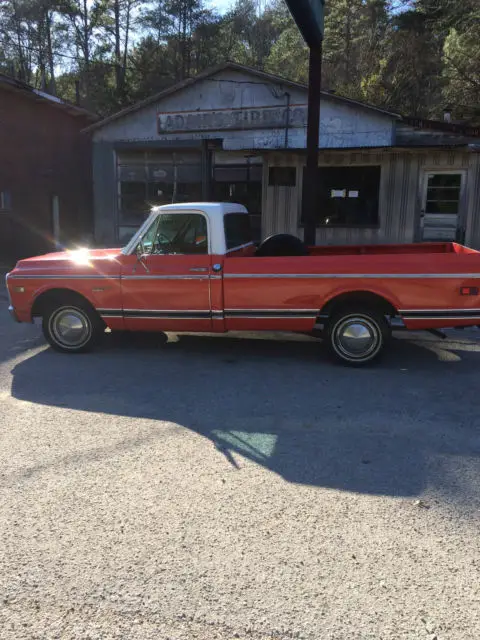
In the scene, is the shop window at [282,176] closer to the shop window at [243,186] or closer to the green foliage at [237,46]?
the shop window at [243,186]

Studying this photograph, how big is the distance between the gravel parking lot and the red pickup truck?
601mm

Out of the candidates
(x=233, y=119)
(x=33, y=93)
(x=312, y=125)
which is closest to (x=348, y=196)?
(x=233, y=119)

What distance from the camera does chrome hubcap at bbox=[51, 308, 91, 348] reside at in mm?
6348

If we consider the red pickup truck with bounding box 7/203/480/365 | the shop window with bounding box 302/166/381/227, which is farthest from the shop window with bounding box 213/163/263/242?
the red pickup truck with bounding box 7/203/480/365

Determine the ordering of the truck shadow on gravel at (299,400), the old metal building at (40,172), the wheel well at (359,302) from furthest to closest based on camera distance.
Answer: the old metal building at (40,172) < the wheel well at (359,302) < the truck shadow on gravel at (299,400)

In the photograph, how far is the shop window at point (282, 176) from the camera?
47.9 ft

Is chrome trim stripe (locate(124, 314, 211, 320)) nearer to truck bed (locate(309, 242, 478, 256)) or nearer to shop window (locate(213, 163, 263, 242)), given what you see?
truck bed (locate(309, 242, 478, 256))

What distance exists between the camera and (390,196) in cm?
1391

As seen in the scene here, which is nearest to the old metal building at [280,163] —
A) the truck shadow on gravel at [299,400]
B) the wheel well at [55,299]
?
the truck shadow on gravel at [299,400]

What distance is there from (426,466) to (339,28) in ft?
120

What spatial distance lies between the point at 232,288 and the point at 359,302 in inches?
54.5

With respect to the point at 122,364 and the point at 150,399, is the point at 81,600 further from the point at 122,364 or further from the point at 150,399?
the point at 122,364

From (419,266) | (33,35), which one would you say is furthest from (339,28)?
(419,266)

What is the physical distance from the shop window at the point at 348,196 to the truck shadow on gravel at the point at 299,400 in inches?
307
